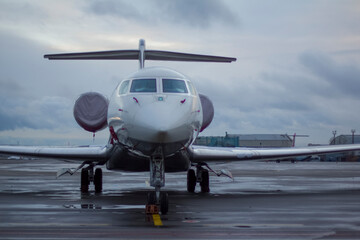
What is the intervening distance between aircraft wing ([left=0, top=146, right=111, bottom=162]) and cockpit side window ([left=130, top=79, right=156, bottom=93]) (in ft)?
12.5

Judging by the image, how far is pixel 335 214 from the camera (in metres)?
11.5

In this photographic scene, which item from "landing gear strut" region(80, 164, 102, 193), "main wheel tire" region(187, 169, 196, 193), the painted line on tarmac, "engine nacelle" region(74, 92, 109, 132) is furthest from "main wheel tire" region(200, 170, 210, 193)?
the painted line on tarmac

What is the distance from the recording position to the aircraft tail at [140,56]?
19016mm

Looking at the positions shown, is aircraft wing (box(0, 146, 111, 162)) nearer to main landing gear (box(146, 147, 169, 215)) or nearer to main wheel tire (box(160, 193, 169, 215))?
main landing gear (box(146, 147, 169, 215))

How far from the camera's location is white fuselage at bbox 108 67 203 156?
37.5 feet

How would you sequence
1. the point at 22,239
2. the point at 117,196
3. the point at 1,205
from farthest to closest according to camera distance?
1. the point at 117,196
2. the point at 1,205
3. the point at 22,239

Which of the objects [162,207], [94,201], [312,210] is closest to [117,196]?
[94,201]

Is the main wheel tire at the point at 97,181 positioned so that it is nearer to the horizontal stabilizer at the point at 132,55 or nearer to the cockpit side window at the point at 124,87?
the horizontal stabilizer at the point at 132,55

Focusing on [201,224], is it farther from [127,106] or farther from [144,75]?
[144,75]

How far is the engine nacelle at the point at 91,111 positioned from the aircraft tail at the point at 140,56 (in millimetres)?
1804

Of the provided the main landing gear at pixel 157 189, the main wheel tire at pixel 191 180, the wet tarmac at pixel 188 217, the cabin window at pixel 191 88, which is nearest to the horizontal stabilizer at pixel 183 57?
the main wheel tire at pixel 191 180

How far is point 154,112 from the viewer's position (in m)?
11.6

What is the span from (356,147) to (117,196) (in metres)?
8.51

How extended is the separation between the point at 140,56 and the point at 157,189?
8.44 m
